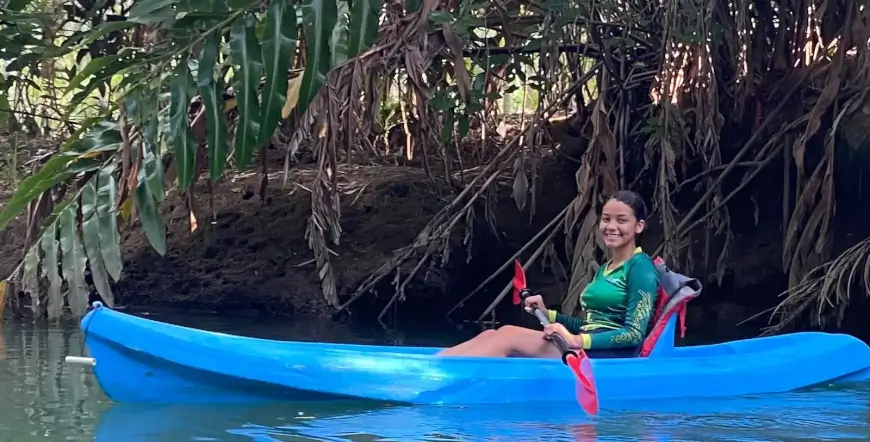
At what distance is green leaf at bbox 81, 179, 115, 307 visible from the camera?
12.3 ft

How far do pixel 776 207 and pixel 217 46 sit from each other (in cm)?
494

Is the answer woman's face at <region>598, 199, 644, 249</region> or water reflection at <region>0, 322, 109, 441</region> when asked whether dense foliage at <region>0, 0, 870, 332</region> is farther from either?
woman's face at <region>598, 199, 644, 249</region>

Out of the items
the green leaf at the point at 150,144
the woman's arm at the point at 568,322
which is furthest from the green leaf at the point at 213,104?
the woman's arm at the point at 568,322

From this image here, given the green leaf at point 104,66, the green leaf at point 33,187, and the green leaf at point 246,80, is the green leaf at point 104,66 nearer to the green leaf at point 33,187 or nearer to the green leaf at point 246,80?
the green leaf at point 33,187

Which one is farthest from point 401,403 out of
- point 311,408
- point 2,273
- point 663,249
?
point 2,273

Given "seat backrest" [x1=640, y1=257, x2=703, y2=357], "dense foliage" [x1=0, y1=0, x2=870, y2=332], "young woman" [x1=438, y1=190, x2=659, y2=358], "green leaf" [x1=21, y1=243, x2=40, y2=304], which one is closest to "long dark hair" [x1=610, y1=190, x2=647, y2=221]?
"young woman" [x1=438, y1=190, x2=659, y2=358]

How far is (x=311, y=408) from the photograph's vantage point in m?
4.73

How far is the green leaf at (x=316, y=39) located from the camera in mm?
3242

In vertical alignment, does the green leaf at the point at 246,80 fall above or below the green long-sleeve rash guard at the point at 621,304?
above

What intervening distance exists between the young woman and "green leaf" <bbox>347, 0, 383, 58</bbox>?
1793 mm

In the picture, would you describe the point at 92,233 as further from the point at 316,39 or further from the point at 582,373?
the point at 582,373

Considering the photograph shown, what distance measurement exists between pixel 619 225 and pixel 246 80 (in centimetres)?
200

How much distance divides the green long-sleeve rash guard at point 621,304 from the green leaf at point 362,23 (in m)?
1.91

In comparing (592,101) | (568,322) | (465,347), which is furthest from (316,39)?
(592,101)
